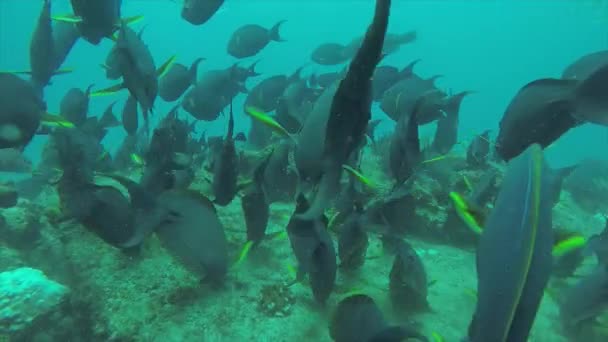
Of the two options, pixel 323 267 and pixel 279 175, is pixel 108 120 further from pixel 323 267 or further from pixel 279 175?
pixel 323 267

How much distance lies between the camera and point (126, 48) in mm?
3309

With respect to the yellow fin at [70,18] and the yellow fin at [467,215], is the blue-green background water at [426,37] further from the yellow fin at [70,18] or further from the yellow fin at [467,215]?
the yellow fin at [467,215]

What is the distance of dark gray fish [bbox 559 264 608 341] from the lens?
2701 millimetres

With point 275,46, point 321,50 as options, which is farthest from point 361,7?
point 321,50

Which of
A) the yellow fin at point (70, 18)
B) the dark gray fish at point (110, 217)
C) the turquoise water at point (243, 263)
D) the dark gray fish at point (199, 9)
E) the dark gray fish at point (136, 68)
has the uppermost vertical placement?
the dark gray fish at point (199, 9)

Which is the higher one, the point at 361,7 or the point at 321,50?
the point at 361,7

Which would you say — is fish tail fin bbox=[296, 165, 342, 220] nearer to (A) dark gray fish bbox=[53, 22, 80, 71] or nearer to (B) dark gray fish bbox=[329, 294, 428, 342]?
(B) dark gray fish bbox=[329, 294, 428, 342]

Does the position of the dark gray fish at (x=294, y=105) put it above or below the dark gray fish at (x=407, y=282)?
above

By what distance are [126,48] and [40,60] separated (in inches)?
61.8

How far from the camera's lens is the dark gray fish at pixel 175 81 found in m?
5.96

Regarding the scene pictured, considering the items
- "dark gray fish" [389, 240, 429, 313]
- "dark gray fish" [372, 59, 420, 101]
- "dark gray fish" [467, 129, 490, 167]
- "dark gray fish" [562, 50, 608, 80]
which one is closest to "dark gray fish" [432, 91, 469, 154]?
"dark gray fish" [467, 129, 490, 167]

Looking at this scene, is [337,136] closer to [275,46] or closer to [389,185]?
[389,185]

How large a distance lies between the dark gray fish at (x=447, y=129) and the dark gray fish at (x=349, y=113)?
337cm

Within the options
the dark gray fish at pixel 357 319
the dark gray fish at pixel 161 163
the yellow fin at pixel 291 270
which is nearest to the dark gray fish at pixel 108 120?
the dark gray fish at pixel 161 163
